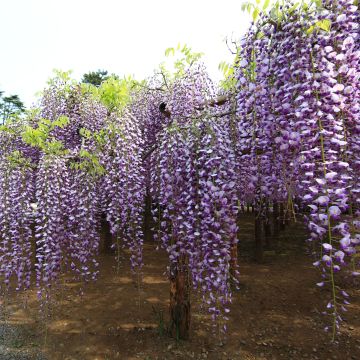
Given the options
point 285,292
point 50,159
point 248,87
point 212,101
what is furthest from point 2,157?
point 285,292

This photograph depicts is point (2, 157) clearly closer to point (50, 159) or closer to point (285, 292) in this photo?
point (50, 159)

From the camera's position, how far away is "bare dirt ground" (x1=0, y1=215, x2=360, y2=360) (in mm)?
5422

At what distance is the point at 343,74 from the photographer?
8.26 feet

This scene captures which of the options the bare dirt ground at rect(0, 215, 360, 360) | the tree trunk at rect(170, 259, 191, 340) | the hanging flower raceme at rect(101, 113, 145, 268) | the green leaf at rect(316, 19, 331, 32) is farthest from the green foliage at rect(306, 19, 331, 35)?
the bare dirt ground at rect(0, 215, 360, 360)

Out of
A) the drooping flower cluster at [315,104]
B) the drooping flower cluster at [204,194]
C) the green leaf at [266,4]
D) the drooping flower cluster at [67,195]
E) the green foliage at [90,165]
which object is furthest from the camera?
the green foliage at [90,165]

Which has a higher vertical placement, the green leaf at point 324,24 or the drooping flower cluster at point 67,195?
the green leaf at point 324,24

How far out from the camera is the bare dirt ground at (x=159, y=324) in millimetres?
5422

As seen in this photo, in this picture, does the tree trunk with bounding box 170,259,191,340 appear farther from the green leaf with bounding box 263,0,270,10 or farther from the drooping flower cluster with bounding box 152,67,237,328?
the green leaf with bounding box 263,0,270,10

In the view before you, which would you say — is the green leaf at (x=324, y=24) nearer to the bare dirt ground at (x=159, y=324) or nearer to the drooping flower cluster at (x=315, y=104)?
the drooping flower cluster at (x=315, y=104)

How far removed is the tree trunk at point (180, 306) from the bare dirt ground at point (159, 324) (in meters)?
0.19

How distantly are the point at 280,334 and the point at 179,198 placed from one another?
12.6 ft

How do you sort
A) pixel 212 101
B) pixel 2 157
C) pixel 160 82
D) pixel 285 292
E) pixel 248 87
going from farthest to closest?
1. pixel 160 82
2. pixel 285 292
3. pixel 2 157
4. pixel 212 101
5. pixel 248 87

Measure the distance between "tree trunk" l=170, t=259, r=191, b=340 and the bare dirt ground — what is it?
19cm

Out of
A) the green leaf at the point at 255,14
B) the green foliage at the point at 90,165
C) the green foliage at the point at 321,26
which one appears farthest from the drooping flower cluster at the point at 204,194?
the green foliage at the point at 90,165
